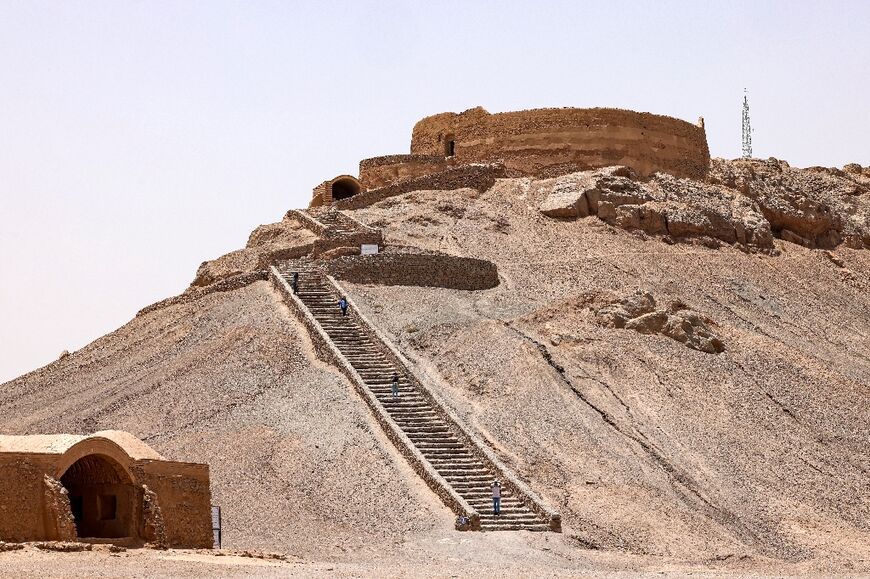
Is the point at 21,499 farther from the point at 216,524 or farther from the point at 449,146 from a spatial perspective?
the point at 449,146

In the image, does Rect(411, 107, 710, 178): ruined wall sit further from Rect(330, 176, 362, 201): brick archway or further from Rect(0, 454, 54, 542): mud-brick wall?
Rect(0, 454, 54, 542): mud-brick wall

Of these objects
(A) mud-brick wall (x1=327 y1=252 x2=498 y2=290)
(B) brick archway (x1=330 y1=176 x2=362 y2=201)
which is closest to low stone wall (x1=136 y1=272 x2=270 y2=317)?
(A) mud-brick wall (x1=327 y1=252 x2=498 y2=290)

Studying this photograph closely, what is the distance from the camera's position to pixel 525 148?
5472 centimetres

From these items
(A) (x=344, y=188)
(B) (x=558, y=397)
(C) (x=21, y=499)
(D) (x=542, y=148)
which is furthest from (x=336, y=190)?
(C) (x=21, y=499)

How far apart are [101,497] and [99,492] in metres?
0.09

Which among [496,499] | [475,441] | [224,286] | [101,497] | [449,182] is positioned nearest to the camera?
[101,497]

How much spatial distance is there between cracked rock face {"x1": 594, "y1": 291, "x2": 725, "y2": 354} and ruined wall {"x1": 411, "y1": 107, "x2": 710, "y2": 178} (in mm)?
13682

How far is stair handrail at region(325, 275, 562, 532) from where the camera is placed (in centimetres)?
3064

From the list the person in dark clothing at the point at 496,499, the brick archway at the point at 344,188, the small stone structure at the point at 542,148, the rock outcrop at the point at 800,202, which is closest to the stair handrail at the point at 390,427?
the person in dark clothing at the point at 496,499

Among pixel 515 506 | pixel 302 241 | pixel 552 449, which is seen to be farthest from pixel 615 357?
pixel 302 241

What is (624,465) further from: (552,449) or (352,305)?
(352,305)

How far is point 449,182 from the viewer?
53781 millimetres

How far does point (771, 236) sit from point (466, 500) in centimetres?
2587

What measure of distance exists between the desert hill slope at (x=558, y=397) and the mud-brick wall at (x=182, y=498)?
1.43m
